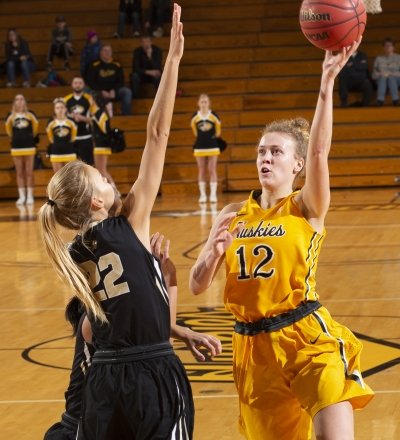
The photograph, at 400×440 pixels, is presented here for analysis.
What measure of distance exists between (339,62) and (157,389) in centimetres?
144

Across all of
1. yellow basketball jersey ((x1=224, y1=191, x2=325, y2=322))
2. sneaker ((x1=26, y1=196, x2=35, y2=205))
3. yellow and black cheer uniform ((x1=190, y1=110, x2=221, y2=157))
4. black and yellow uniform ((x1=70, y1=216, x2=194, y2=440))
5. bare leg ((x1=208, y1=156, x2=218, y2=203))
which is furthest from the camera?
sneaker ((x1=26, y1=196, x2=35, y2=205))

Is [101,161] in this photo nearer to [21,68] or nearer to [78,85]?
[78,85]

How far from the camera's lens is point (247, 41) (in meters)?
21.3

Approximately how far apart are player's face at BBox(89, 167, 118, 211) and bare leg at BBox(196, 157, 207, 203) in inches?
542

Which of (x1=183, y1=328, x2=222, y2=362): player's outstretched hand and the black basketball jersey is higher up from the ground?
the black basketball jersey

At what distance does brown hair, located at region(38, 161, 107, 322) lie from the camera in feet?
10.8

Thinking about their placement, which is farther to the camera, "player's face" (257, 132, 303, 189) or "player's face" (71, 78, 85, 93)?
"player's face" (71, 78, 85, 93)

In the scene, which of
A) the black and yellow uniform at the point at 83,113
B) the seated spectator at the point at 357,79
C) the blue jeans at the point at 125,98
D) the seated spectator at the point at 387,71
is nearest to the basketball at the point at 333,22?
the black and yellow uniform at the point at 83,113

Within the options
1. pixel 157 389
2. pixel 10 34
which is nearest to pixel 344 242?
pixel 157 389

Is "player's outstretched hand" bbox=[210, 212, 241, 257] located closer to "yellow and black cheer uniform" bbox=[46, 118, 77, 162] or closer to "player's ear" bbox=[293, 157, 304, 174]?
"player's ear" bbox=[293, 157, 304, 174]

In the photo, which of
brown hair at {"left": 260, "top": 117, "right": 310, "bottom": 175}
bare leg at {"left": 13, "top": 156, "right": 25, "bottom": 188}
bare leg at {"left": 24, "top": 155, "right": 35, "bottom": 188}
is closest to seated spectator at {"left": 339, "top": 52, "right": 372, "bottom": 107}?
bare leg at {"left": 24, "top": 155, "right": 35, "bottom": 188}

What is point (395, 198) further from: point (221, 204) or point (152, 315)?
point (152, 315)

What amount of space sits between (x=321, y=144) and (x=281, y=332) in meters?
0.72

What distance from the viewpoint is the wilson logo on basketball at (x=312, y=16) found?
4328 millimetres
